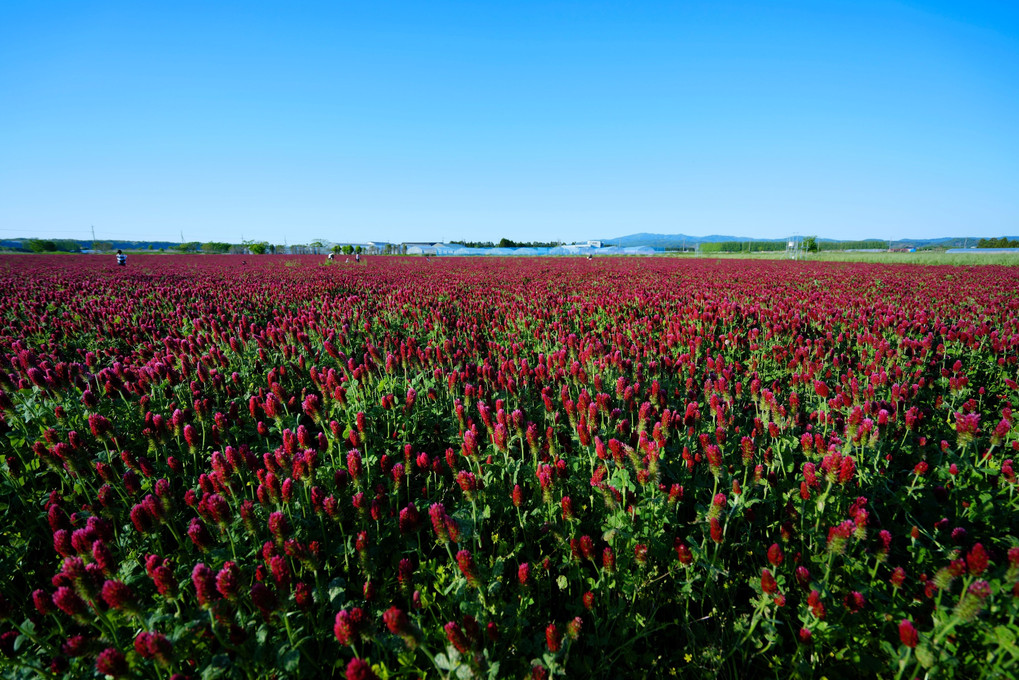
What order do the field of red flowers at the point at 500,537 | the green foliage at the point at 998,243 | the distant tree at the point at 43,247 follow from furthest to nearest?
the distant tree at the point at 43,247, the green foliage at the point at 998,243, the field of red flowers at the point at 500,537

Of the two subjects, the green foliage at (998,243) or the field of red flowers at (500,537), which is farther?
the green foliage at (998,243)

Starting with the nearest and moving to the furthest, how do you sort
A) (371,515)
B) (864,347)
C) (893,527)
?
(371,515), (893,527), (864,347)

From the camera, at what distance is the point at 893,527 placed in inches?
101

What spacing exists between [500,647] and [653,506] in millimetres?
1061

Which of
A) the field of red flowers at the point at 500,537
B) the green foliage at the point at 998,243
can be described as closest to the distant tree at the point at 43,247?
the field of red flowers at the point at 500,537

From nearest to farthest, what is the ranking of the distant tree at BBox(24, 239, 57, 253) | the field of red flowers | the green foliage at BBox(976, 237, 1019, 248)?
→ the field of red flowers, the green foliage at BBox(976, 237, 1019, 248), the distant tree at BBox(24, 239, 57, 253)

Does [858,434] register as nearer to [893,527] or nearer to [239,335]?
[893,527]

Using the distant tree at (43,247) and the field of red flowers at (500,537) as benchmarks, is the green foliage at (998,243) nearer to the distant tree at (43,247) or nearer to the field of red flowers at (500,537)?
the field of red flowers at (500,537)

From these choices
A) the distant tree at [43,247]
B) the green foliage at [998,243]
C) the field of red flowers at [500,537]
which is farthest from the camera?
the distant tree at [43,247]

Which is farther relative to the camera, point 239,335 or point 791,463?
point 239,335

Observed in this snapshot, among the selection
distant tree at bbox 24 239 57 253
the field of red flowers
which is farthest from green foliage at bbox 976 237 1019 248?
distant tree at bbox 24 239 57 253

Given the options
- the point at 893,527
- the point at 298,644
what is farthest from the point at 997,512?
the point at 298,644

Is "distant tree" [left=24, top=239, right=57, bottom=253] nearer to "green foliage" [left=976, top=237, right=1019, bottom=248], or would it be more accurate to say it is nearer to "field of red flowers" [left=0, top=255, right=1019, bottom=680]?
"field of red flowers" [left=0, top=255, right=1019, bottom=680]

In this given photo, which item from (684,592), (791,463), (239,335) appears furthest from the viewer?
(239,335)
